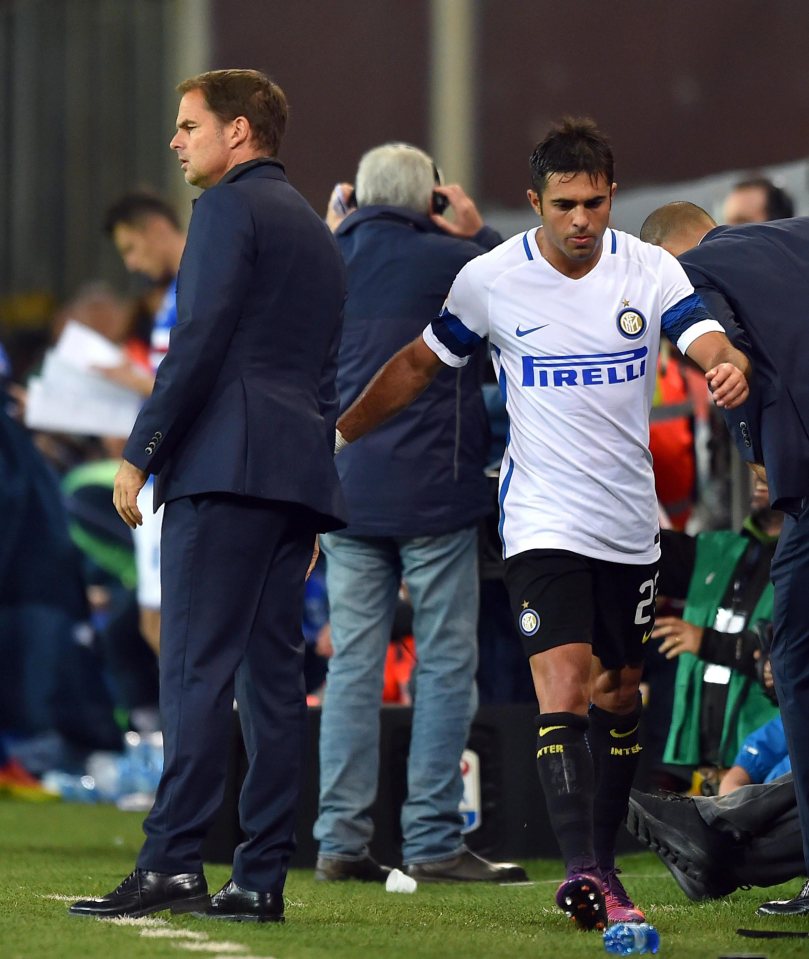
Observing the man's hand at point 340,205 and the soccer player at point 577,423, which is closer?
the soccer player at point 577,423

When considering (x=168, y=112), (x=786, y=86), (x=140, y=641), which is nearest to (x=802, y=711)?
(x=786, y=86)

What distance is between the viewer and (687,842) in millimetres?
4820

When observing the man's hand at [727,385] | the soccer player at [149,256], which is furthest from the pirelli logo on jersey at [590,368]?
the soccer player at [149,256]

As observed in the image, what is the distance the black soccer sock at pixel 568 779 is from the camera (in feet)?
13.6

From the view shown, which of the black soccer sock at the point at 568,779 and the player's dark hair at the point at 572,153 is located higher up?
the player's dark hair at the point at 572,153

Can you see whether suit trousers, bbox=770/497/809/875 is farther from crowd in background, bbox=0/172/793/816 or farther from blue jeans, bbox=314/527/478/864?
blue jeans, bbox=314/527/478/864

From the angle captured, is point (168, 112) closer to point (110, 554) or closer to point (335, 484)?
point (110, 554)

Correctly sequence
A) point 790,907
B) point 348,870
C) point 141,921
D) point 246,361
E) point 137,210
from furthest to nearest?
point 137,210 → point 348,870 → point 790,907 → point 246,361 → point 141,921

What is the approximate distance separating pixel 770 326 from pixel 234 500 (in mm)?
1217

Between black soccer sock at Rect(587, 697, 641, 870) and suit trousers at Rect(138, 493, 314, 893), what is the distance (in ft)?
2.39

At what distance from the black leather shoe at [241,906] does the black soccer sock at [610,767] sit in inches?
31.4

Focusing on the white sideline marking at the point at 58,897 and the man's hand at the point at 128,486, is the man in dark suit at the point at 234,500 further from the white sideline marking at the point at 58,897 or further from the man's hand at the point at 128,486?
the white sideline marking at the point at 58,897

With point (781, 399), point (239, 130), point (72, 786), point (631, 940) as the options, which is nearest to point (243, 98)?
point (239, 130)

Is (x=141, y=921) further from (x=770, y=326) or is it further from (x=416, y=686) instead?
(x=770, y=326)
